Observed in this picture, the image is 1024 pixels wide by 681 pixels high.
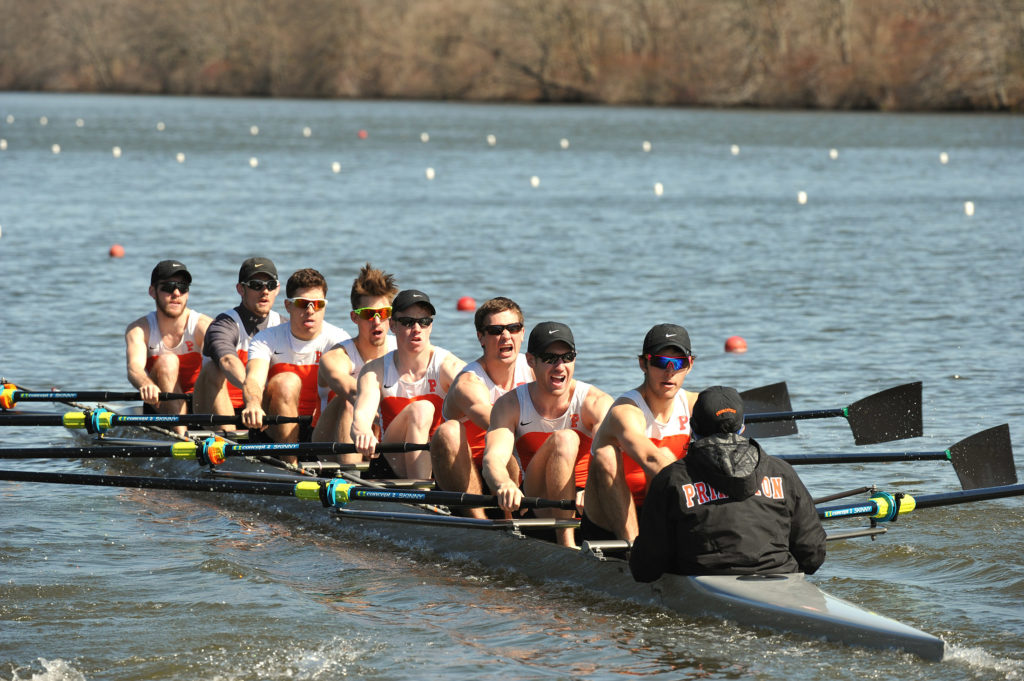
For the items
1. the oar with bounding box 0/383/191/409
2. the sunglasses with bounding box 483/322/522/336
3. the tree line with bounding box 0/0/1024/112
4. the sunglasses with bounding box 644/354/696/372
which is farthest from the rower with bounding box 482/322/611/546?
the tree line with bounding box 0/0/1024/112

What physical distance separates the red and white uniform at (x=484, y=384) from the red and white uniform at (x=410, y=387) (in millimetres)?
690

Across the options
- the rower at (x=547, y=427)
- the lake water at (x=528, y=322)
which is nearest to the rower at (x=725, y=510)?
the lake water at (x=528, y=322)

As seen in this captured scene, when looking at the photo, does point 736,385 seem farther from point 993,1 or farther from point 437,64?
point 437,64

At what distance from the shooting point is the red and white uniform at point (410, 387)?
8898 millimetres

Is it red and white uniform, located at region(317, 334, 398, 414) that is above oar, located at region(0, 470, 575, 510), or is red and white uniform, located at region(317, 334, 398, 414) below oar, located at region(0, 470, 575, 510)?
above

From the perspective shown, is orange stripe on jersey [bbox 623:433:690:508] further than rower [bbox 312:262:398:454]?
No

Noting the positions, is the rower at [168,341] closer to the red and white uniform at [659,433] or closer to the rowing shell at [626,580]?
the rowing shell at [626,580]

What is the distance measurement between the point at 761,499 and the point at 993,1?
5900 cm

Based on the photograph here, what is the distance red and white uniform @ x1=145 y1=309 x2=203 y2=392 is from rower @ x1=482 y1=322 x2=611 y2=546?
159 inches

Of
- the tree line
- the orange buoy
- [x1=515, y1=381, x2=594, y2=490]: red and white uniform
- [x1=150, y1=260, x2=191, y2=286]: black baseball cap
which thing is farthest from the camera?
the tree line

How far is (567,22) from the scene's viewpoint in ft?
239

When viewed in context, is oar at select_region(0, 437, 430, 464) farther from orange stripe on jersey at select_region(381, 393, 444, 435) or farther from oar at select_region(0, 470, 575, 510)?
oar at select_region(0, 470, 575, 510)

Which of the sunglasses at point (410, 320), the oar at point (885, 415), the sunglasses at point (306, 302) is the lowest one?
the oar at point (885, 415)

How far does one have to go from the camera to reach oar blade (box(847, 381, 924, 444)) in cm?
963
